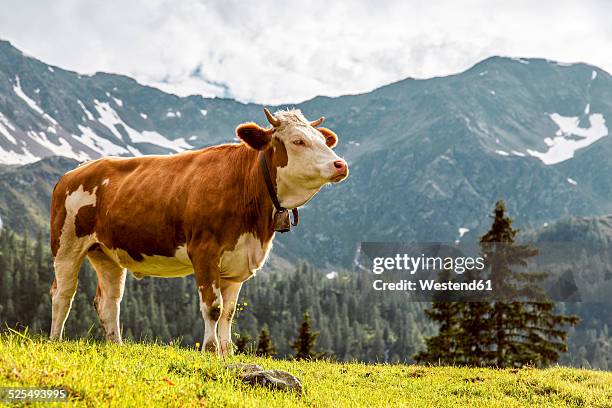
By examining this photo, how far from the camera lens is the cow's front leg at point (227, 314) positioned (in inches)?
427

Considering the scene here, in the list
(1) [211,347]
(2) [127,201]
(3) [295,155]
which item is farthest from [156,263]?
(3) [295,155]

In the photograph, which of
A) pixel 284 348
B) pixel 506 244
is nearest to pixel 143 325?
pixel 284 348

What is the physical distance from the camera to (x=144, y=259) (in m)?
11.4

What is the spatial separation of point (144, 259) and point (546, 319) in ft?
96.3

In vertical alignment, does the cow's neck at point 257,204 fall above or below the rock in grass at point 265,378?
above

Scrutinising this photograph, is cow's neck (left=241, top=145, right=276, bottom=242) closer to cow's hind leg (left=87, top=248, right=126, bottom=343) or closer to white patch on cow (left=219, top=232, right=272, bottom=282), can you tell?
white patch on cow (left=219, top=232, right=272, bottom=282)

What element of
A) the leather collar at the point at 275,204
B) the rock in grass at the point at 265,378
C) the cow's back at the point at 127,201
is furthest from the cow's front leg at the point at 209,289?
the rock in grass at the point at 265,378

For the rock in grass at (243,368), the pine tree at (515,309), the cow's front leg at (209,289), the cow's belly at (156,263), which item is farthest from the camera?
the pine tree at (515,309)

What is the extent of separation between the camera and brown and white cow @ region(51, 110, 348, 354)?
10258mm

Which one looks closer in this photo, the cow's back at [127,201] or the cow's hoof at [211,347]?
the cow's hoof at [211,347]

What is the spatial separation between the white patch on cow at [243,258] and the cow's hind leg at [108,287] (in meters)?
3.26

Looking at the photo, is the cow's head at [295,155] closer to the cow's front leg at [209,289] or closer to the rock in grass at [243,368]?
the cow's front leg at [209,289]

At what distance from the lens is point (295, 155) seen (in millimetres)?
10383

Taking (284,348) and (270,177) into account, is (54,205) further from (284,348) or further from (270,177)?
(284,348)
